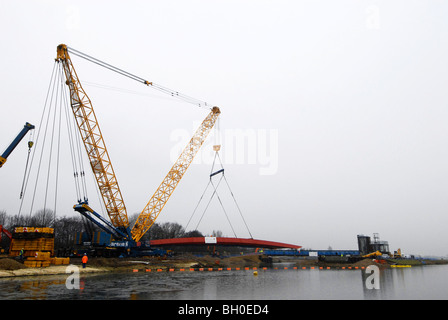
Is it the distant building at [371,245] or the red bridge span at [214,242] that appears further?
the distant building at [371,245]

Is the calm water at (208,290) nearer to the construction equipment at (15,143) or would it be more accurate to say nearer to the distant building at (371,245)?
the construction equipment at (15,143)

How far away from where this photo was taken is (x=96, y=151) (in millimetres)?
52625

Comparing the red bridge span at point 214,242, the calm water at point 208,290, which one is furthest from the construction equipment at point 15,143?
the red bridge span at point 214,242

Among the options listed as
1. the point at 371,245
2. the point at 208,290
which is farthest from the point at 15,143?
the point at 371,245

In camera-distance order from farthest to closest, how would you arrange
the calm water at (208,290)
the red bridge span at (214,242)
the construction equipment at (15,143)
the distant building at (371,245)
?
the distant building at (371,245) → the red bridge span at (214,242) → the construction equipment at (15,143) → the calm water at (208,290)

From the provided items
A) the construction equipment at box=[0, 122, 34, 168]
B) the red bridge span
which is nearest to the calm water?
the construction equipment at box=[0, 122, 34, 168]

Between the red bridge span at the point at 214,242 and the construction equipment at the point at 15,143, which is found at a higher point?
the construction equipment at the point at 15,143

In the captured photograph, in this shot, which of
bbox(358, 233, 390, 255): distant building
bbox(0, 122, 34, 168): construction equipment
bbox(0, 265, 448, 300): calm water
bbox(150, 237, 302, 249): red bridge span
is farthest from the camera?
bbox(358, 233, 390, 255): distant building

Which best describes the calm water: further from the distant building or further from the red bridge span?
the distant building
